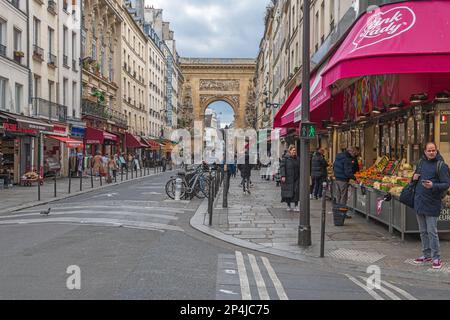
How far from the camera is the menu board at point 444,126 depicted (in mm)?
10570

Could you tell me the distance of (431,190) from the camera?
7609 millimetres

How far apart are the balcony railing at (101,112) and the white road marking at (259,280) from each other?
31374 mm

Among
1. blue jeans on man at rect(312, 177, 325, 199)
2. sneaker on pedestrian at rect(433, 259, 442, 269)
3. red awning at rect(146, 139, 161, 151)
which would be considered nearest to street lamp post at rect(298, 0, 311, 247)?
sneaker on pedestrian at rect(433, 259, 442, 269)

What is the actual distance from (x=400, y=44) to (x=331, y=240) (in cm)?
375

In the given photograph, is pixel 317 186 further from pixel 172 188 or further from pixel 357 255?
pixel 357 255

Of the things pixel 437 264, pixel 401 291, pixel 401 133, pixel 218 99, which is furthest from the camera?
pixel 218 99

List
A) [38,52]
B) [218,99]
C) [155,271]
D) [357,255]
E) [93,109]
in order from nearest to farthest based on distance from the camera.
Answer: [155,271]
[357,255]
[38,52]
[93,109]
[218,99]

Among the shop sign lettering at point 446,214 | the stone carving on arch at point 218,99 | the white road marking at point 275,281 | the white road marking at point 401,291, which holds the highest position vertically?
the stone carving on arch at point 218,99

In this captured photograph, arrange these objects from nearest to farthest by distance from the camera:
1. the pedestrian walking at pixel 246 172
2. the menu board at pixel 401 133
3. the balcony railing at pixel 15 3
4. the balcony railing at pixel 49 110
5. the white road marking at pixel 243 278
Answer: the white road marking at pixel 243 278, the menu board at pixel 401 133, the pedestrian walking at pixel 246 172, the balcony railing at pixel 15 3, the balcony railing at pixel 49 110

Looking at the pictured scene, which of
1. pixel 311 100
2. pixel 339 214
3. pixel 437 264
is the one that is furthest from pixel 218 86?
pixel 437 264

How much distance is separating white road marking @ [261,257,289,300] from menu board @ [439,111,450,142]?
15.9ft

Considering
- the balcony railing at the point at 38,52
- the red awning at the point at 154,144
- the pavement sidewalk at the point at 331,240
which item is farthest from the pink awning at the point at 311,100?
the red awning at the point at 154,144

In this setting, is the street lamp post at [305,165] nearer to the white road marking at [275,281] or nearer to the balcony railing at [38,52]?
the white road marking at [275,281]
